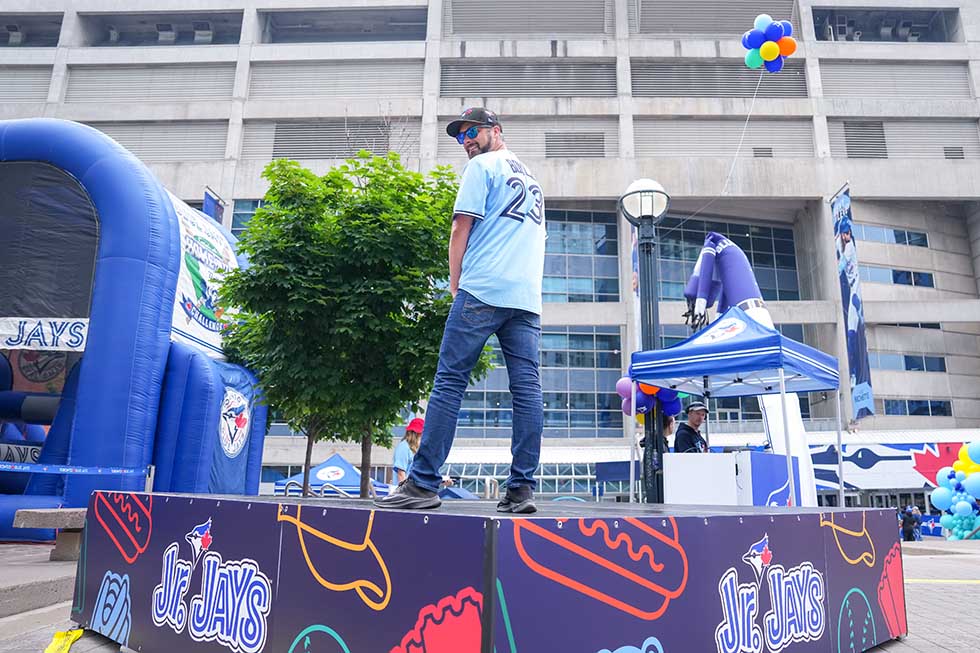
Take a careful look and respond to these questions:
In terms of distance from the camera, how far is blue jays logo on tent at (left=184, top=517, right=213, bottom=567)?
2855 millimetres

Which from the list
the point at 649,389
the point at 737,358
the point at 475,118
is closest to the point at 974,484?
the point at 649,389

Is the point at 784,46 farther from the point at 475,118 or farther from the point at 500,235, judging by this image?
the point at 500,235

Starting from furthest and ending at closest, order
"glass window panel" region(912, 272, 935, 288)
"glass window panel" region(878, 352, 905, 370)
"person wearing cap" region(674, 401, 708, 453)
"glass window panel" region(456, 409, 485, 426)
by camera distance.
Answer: "glass window panel" region(912, 272, 935, 288)
"glass window panel" region(878, 352, 905, 370)
"glass window panel" region(456, 409, 485, 426)
"person wearing cap" region(674, 401, 708, 453)

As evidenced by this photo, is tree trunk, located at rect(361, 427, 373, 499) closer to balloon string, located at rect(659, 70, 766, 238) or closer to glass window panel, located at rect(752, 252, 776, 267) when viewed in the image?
balloon string, located at rect(659, 70, 766, 238)

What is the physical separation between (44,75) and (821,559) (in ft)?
150

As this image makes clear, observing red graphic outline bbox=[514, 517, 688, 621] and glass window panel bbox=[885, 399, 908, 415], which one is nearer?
red graphic outline bbox=[514, 517, 688, 621]

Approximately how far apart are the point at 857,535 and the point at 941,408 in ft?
121

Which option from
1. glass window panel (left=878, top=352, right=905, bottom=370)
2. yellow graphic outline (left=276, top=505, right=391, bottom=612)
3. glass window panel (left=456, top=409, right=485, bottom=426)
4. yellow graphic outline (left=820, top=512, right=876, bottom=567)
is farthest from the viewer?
glass window panel (left=878, top=352, right=905, bottom=370)

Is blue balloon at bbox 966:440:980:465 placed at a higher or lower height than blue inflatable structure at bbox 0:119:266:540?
lower

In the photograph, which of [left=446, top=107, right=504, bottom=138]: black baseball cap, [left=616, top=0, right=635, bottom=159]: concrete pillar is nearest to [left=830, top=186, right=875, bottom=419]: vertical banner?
[left=616, top=0, right=635, bottom=159]: concrete pillar

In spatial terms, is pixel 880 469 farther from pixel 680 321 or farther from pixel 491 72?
pixel 491 72

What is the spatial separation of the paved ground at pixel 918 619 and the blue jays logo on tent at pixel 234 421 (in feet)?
13.4

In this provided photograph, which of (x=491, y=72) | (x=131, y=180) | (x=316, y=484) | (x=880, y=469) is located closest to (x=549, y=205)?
(x=491, y=72)

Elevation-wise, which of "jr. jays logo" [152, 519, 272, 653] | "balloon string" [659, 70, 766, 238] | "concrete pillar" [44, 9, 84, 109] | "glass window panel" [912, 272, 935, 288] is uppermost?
"concrete pillar" [44, 9, 84, 109]
